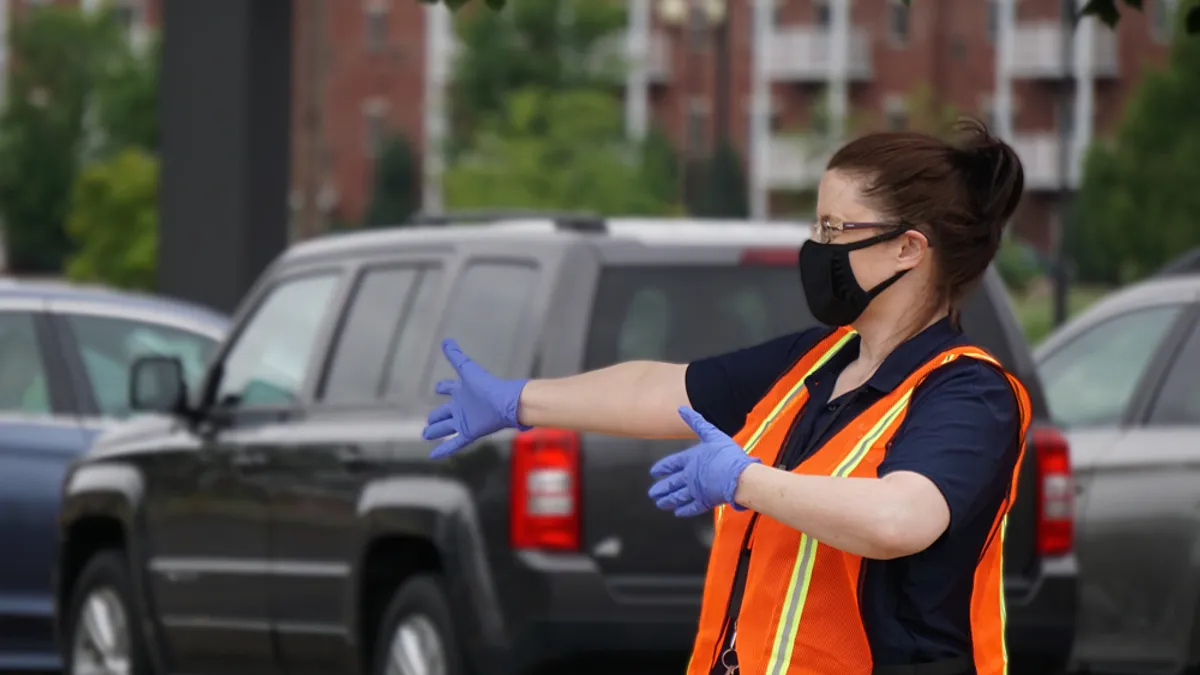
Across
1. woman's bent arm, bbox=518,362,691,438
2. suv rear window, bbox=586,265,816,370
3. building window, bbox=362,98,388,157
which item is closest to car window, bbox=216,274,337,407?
suv rear window, bbox=586,265,816,370

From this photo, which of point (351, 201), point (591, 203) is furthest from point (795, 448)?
point (351, 201)

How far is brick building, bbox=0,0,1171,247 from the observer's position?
8244 cm

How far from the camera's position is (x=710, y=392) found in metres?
4.10

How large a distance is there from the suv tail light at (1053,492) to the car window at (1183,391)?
1.44m

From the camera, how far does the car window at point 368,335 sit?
8297 millimetres

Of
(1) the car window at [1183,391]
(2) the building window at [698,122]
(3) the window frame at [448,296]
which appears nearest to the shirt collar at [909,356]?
(3) the window frame at [448,296]

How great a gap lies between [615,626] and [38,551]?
4.19 metres

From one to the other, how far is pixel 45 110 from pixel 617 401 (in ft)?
312

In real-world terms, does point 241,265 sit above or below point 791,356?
below

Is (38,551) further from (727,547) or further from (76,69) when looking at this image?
(76,69)

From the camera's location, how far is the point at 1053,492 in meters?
7.79

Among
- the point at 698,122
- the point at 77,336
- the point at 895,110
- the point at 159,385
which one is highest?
the point at 159,385

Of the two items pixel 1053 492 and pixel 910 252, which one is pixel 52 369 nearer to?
pixel 1053 492

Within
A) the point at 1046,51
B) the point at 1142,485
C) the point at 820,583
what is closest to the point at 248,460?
the point at 1142,485
